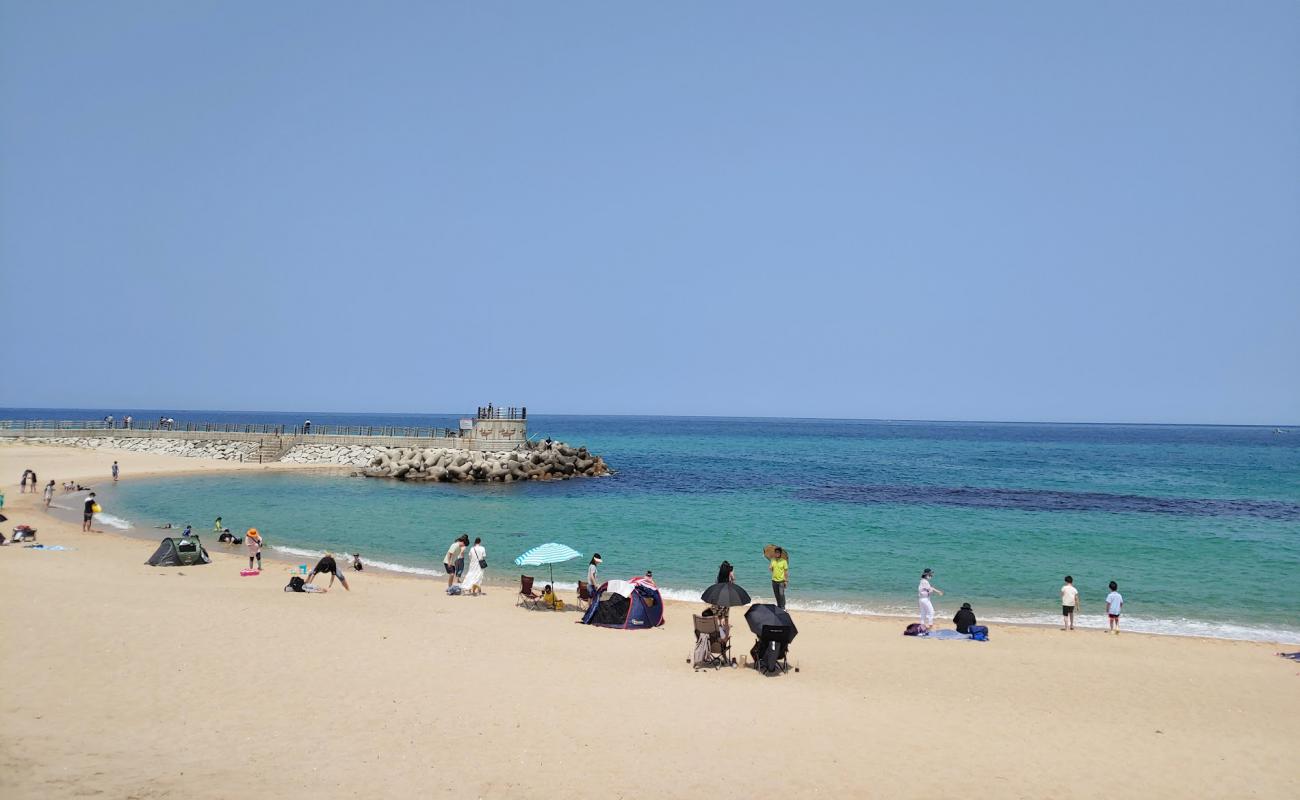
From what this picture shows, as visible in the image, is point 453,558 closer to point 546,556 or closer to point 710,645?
point 546,556

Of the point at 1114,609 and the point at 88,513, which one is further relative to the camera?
the point at 88,513

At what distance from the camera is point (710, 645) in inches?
559

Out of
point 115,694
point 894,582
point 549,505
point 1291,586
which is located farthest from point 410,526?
point 1291,586

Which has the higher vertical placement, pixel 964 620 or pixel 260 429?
pixel 260 429

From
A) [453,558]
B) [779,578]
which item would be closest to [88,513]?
[453,558]

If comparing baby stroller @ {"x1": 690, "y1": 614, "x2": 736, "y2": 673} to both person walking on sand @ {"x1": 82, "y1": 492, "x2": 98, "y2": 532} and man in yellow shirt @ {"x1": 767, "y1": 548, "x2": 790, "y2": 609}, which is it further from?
person walking on sand @ {"x1": 82, "y1": 492, "x2": 98, "y2": 532}

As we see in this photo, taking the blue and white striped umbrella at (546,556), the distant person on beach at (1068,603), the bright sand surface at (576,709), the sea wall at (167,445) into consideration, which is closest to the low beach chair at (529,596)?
the blue and white striped umbrella at (546,556)


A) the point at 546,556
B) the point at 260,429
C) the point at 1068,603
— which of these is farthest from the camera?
the point at 260,429

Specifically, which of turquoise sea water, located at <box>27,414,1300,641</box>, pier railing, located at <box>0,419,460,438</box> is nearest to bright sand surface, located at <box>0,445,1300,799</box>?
turquoise sea water, located at <box>27,414,1300,641</box>

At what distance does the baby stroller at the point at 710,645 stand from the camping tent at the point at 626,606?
3400 millimetres

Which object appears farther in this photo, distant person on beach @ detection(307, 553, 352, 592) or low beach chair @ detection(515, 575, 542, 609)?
distant person on beach @ detection(307, 553, 352, 592)

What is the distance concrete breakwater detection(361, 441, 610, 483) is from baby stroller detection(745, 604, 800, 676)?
40916mm

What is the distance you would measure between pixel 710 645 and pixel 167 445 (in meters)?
63.6

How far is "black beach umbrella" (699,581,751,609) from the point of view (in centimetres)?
1477
